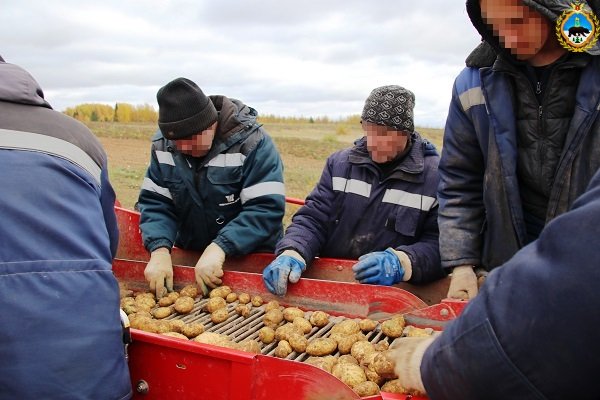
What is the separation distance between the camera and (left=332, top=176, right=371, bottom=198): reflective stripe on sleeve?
10.7 feet

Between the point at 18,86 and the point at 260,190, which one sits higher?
the point at 18,86

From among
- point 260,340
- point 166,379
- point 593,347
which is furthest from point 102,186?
point 593,347

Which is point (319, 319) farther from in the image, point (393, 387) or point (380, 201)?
point (380, 201)

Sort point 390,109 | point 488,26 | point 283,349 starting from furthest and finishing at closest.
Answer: point 390,109 → point 283,349 → point 488,26

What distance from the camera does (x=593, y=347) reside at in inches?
36.3

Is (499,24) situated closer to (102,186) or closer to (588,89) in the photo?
(588,89)

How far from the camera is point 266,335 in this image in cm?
244

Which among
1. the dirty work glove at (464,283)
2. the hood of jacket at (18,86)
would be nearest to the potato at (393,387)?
the dirty work glove at (464,283)

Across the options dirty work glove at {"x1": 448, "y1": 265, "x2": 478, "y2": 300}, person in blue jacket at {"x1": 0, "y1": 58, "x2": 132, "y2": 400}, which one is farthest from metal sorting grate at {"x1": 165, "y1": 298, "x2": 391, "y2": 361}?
person in blue jacket at {"x1": 0, "y1": 58, "x2": 132, "y2": 400}

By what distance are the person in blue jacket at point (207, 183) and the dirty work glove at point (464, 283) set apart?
46.9 inches

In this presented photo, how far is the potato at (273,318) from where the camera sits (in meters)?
2.57

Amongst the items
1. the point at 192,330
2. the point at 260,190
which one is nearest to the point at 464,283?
the point at 192,330

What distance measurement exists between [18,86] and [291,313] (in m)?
1.45

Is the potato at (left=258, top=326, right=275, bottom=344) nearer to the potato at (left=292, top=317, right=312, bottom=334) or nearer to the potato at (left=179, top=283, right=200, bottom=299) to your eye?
the potato at (left=292, top=317, right=312, bottom=334)
